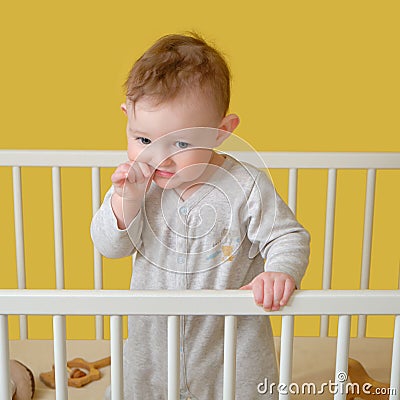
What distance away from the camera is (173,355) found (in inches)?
44.4

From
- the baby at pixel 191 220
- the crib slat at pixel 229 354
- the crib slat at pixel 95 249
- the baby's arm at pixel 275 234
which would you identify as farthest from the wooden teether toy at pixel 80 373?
the crib slat at pixel 229 354

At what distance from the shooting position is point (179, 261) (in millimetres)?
1384

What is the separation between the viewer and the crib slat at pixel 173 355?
3.67 ft

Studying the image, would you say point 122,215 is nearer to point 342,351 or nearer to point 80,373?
point 342,351

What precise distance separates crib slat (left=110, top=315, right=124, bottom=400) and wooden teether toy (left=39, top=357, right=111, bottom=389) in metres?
0.55

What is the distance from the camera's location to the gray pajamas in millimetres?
1362

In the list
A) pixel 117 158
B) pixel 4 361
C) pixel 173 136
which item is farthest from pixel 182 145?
pixel 117 158

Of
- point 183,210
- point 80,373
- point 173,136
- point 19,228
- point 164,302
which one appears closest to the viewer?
point 164,302

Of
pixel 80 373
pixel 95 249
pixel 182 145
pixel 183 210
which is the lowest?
pixel 80 373

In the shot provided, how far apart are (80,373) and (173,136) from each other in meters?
0.67

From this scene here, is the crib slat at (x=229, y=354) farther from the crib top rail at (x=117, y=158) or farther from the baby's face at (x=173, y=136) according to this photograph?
the crib top rail at (x=117, y=158)

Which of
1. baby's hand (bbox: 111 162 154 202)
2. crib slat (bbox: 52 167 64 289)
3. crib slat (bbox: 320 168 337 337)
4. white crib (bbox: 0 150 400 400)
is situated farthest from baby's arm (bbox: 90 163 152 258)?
crib slat (bbox: 320 168 337 337)

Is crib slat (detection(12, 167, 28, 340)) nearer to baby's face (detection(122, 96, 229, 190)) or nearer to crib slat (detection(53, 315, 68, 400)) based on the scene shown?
baby's face (detection(122, 96, 229, 190))

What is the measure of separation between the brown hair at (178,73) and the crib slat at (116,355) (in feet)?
1.07
